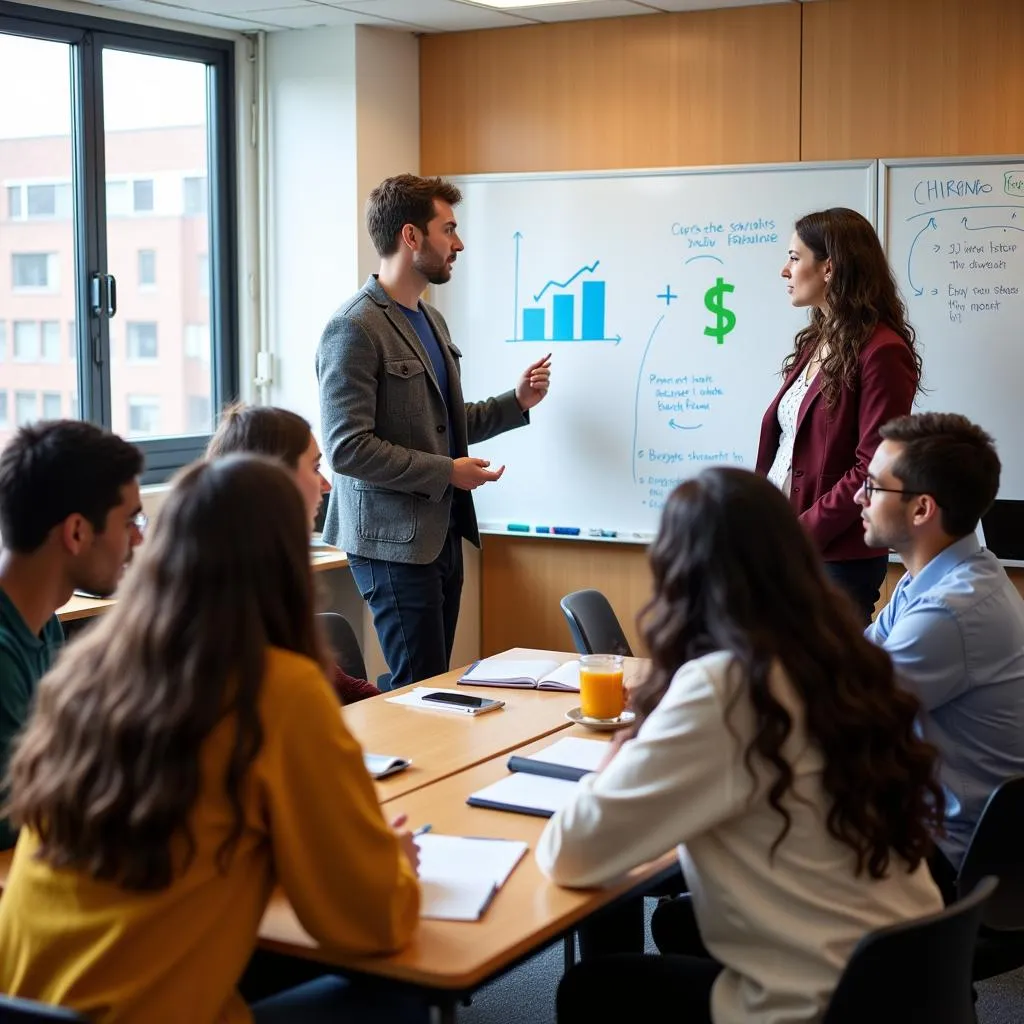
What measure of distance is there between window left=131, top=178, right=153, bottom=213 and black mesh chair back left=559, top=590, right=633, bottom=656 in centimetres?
225

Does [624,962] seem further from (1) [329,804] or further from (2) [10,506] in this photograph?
(2) [10,506]

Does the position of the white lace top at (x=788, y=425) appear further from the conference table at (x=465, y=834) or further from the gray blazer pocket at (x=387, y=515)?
the gray blazer pocket at (x=387, y=515)

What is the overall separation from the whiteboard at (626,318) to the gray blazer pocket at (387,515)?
52.7 inches

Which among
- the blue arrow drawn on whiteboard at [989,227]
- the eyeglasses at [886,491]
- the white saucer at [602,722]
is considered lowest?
the white saucer at [602,722]

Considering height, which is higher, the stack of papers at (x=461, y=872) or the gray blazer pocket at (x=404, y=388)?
the gray blazer pocket at (x=404, y=388)

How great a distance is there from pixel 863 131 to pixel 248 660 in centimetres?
349

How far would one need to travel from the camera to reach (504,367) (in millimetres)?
5020

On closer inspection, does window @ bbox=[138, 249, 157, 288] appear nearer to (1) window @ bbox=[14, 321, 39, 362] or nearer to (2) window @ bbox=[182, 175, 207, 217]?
(2) window @ bbox=[182, 175, 207, 217]

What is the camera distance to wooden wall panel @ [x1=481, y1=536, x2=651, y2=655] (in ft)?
16.2

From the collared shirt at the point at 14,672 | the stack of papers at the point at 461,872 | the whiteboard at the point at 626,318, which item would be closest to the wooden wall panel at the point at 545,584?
the whiteboard at the point at 626,318

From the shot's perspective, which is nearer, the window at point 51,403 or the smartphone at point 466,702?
the smartphone at point 466,702

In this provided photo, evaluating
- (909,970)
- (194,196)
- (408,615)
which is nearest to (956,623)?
(909,970)

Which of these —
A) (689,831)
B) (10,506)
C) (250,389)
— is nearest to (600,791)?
(689,831)

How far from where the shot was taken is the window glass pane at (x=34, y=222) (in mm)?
4332
